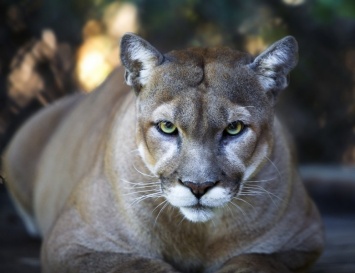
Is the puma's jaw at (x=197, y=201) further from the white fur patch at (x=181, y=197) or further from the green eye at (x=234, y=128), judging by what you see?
the green eye at (x=234, y=128)

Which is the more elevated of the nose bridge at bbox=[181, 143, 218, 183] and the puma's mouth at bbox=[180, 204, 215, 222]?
the nose bridge at bbox=[181, 143, 218, 183]

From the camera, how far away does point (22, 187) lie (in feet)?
18.9

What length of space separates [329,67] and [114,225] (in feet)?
12.8

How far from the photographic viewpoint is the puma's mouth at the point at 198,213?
11.8 feet

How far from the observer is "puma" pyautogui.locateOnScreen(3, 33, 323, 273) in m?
3.59

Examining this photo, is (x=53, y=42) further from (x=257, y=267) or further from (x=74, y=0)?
(x=257, y=267)

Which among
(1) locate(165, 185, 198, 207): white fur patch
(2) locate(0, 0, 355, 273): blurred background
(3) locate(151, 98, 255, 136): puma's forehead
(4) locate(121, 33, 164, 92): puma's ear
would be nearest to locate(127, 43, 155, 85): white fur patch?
(4) locate(121, 33, 164, 92): puma's ear

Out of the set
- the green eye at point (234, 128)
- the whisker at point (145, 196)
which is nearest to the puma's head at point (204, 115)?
the green eye at point (234, 128)

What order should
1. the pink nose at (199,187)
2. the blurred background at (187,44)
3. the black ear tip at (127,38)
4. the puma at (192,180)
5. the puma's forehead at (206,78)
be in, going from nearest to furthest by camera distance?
the pink nose at (199,187) → the puma at (192,180) → the puma's forehead at (206,78) → the black ear tip at (127,38) → the blurred background at (187,44)

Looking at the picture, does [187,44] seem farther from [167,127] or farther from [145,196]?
[167,127]

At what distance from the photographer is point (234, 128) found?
12.0ft

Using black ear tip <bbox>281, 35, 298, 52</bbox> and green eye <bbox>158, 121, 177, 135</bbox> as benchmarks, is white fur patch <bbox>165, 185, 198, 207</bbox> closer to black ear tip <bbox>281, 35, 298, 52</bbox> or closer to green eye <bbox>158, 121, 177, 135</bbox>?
green eye <bbox>158, 121, 177, 135</bbox>

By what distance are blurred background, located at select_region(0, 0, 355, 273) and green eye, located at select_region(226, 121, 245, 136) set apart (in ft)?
10.3

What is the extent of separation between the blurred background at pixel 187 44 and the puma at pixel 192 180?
266 cm
